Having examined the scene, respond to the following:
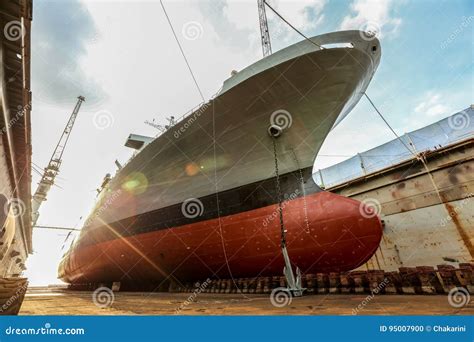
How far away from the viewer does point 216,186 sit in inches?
303

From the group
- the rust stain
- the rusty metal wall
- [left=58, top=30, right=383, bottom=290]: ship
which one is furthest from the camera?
the rusty metal wall

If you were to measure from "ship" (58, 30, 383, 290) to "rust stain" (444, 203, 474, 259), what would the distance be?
557cm

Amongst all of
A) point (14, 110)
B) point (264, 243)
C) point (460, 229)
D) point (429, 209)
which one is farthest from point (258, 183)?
point (460, 229)

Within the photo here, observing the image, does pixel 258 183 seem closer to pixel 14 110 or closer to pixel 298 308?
pixel 298 308

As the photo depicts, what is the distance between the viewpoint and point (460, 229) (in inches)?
332

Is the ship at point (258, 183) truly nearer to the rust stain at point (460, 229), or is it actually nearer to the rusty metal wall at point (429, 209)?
the rusty metal wall at point (429, 209)

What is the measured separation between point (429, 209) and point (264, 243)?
7860 mm

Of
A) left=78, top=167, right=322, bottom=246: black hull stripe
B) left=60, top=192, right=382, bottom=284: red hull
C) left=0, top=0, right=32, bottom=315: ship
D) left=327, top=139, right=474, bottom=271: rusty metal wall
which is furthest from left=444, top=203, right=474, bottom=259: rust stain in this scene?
left=0, top=0, right=32, bottom=315: ship

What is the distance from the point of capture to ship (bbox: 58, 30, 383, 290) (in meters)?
6.09

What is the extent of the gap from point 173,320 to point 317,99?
22.4 feet

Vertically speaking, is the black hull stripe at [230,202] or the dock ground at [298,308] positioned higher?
the black hull stripe at [230,202]

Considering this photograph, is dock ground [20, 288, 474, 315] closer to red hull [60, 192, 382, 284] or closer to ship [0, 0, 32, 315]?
ship [0, 0, 32, 315]

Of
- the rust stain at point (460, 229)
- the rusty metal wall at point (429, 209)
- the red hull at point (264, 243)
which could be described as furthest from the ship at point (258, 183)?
the rust stain at point (460, 229)

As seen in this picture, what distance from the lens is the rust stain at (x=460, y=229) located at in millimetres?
8131
